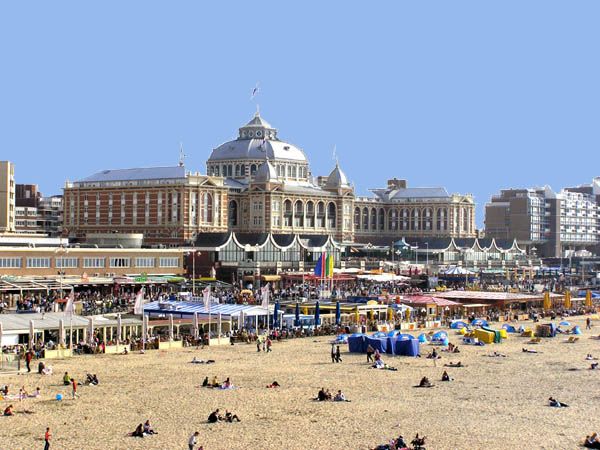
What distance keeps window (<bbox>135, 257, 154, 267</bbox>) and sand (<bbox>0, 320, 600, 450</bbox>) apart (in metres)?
33.8

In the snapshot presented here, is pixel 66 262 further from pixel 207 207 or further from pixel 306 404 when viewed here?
pixel 306 404

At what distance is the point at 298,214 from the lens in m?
123

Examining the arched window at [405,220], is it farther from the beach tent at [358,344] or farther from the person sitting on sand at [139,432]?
the person sitting on sand at [139,432]

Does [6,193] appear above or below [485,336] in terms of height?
above

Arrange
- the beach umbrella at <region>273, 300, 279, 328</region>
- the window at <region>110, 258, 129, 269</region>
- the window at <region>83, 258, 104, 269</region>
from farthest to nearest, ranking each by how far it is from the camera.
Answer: the window at <region>110, 258, 129, 269</region> < the window at <region>83, 258, 104, 269</region> < the beach umbrella at <region>273, 300, 279, 328</region>

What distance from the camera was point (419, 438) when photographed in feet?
105

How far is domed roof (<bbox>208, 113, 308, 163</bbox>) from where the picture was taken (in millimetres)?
127750

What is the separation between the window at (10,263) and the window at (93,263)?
20.4 feet

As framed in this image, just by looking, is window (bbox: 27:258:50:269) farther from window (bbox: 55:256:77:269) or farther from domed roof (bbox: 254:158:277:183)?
domed roof (bbox: 254:158:277:183)

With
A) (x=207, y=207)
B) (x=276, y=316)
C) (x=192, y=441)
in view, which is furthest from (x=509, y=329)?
(x=207, y=207)

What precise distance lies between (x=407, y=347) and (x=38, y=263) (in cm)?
3454

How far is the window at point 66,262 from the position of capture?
260 feet

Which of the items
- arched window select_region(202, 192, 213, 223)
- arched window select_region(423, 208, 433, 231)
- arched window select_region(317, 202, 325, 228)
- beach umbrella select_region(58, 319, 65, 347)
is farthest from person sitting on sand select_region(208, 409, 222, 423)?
arched window select_region(423, 208, 433, 231)

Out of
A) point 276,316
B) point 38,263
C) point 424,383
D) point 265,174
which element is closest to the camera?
point 424,383
